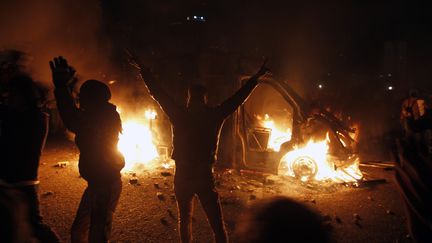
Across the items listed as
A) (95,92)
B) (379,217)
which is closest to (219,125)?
(95,92)

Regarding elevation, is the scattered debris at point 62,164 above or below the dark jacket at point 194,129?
below

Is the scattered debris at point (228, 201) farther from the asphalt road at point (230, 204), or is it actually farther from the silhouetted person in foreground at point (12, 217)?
the silhouetted person in foreground at point (12, 217)

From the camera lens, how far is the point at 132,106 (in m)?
11.9

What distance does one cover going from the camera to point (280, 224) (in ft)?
17.3

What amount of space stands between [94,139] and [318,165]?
6040mm

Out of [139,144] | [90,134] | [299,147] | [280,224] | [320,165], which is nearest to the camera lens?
[90,134]

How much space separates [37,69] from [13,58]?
70 cm

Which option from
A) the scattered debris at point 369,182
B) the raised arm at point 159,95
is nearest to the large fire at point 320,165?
the scattered debris at point 369,182

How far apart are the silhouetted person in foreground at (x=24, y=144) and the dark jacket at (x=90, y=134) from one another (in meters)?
0.48

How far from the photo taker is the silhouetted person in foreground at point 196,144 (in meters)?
3.31

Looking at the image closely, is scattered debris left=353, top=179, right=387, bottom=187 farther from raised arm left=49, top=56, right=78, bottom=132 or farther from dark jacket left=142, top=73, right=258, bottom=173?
raised arm left=49, top=56, right=78, bottom=132

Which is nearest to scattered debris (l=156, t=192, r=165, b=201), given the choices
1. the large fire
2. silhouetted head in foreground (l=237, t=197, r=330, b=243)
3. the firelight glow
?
silhouetted head in foreground (l=237, t=197, r=330, b=243)

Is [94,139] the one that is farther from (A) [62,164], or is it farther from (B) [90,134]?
(A) [62,164]

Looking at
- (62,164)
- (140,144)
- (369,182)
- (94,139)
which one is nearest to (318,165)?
(369,182)
